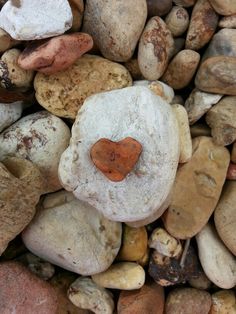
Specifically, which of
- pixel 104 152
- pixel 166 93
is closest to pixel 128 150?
pixel 104 152

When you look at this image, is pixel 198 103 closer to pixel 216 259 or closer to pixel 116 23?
pixel 116 23

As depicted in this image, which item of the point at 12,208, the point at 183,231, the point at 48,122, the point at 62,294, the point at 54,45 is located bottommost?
the point at 62,294

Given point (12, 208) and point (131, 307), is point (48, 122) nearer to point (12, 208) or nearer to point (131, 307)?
point (12, 208)

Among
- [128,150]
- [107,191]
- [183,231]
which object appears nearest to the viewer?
[128,150]

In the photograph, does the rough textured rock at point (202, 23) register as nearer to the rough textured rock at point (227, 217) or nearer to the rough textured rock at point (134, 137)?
the rough textured rock at point (134, 137)

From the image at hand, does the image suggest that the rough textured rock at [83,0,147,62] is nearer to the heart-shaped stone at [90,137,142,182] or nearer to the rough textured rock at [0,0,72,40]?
the rough textured rock at [0,0,72,40]

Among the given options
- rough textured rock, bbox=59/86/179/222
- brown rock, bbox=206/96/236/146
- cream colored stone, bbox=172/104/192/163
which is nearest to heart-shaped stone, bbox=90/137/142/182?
rough textured rock, bbox=59/86/179/222
